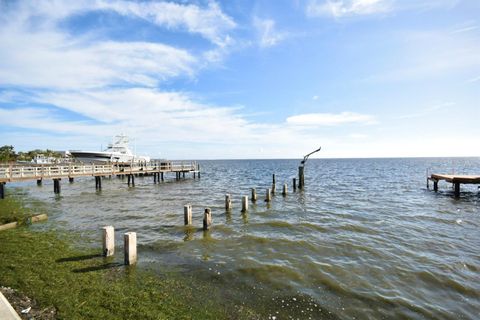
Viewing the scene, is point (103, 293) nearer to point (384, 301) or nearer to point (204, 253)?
point (204, 253)

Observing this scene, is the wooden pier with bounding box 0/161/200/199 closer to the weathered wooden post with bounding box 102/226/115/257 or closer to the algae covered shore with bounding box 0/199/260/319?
the algae covered shore with bounding box 0/199/260/319

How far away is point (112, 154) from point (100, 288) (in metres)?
51.6

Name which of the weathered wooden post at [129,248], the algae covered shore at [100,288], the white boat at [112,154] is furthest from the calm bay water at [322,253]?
the white boat at [112,154]

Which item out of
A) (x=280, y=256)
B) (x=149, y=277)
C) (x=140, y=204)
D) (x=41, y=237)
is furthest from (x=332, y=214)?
(x=41, y=237)

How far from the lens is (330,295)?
7016mm

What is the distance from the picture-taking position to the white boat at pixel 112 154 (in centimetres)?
5069

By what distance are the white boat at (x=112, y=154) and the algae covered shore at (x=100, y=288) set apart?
151 ft

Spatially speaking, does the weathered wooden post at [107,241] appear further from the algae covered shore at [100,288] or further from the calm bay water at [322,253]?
the calm bay water at [322,253]

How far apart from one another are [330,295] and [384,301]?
134cm

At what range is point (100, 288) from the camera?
668cm

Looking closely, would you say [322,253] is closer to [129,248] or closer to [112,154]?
[129,248]

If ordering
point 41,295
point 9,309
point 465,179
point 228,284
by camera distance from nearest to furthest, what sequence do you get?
point 9,309, point 41,295, point 228,284, point 465,179

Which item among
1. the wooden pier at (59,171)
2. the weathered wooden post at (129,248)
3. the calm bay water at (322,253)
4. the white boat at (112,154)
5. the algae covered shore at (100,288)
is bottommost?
the calm bay water at (322,253)

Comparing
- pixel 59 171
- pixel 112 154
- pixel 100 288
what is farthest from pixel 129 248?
pixel 112 154
